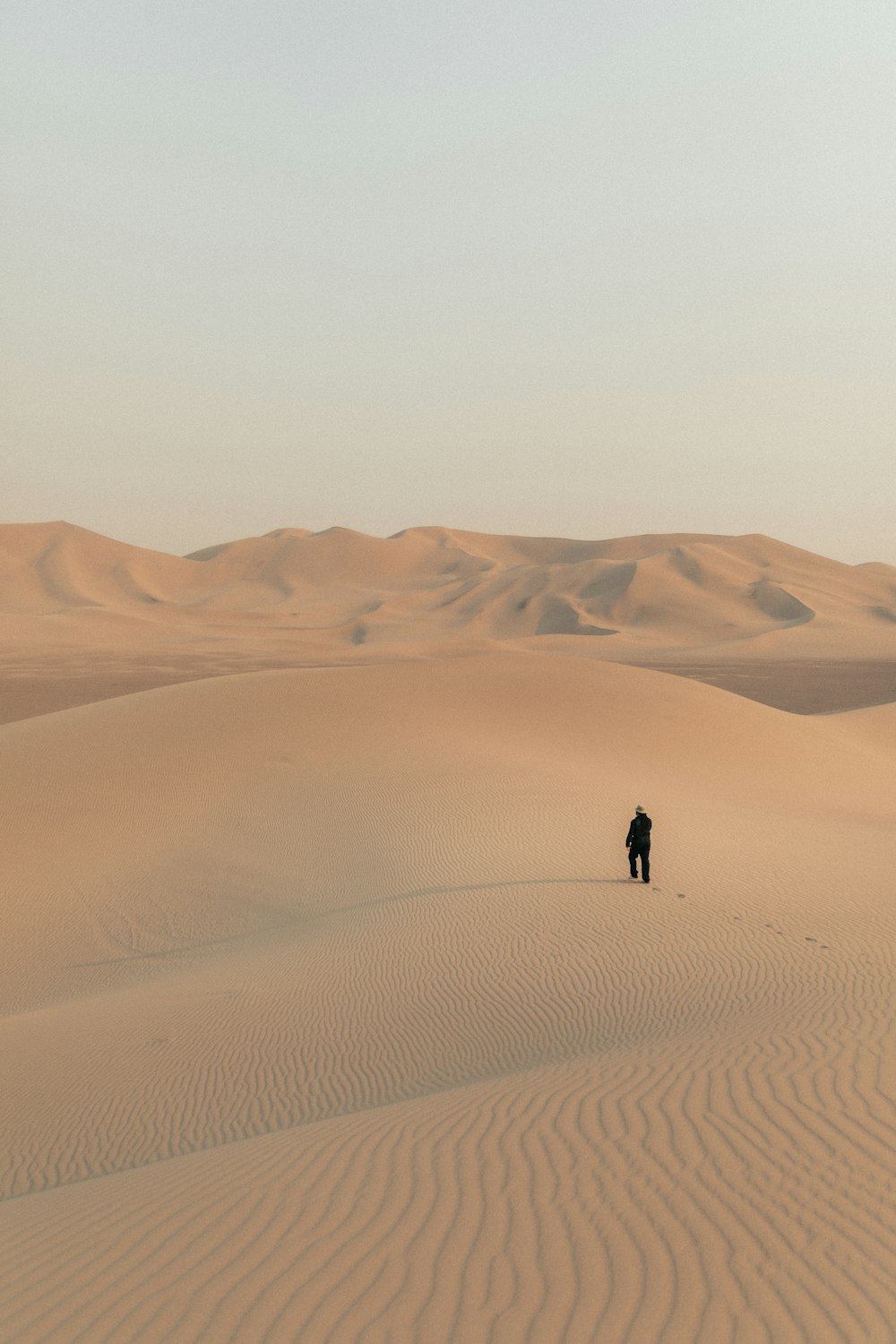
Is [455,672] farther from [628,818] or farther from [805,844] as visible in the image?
[805,844]

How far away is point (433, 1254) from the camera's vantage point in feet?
14.0

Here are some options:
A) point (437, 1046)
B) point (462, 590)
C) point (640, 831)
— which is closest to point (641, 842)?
point (640, 831)

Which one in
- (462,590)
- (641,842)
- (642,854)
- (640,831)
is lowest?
(642,854)

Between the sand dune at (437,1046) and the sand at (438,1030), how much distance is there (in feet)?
0.10

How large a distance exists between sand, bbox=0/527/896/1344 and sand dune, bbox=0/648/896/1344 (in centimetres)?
3

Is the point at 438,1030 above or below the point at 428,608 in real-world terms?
below

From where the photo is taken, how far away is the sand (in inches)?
162

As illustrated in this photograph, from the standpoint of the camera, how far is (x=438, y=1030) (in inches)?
354

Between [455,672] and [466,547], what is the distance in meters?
146

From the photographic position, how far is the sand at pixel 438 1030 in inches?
162

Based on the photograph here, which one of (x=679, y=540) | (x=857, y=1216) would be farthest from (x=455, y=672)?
(x=679, y=540)

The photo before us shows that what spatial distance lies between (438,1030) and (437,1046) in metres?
0.36

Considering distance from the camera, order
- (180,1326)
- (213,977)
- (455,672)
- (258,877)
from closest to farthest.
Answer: (180,1326) < (213,977) < (258,877) < (455,672)

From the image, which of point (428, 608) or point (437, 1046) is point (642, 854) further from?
point (428, 608)
